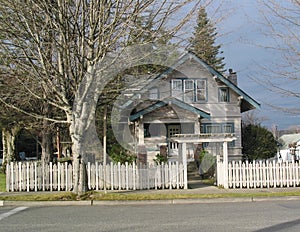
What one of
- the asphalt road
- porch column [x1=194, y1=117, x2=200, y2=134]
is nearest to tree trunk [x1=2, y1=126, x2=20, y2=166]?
porch column [x1=194, y1=117, x2=200, y2=134]

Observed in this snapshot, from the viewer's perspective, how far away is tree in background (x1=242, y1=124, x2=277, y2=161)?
29203 mm

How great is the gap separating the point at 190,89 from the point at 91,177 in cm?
1238

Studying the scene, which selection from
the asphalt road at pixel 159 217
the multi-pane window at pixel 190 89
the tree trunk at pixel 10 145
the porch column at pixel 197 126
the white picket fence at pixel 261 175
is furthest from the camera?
the tree trunk at pixel 10 145

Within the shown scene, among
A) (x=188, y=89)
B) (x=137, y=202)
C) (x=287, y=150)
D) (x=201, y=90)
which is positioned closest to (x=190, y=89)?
(x=188, y=89)

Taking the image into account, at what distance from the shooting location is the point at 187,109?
23984 mm

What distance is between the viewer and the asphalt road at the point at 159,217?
899cm

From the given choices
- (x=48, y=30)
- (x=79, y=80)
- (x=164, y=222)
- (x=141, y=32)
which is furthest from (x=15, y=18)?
(x=164, y=222)

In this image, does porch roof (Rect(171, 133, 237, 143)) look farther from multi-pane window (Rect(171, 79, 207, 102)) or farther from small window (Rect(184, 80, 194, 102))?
small window (Rect(184, 80, 194, 102))

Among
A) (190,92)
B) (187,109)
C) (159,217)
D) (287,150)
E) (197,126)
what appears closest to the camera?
(159,217)

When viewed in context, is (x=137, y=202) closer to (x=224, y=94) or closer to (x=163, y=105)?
(x=163, y=105)

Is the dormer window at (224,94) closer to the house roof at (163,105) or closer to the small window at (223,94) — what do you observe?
the small window at (223,94)

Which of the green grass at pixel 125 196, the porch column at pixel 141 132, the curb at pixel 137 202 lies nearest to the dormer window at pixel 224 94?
the porch column at pixel 141 132

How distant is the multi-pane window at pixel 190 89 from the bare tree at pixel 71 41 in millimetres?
12211

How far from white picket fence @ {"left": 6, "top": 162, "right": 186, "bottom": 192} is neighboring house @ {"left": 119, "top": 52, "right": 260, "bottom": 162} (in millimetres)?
6887
